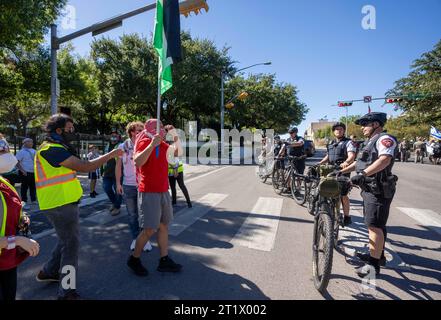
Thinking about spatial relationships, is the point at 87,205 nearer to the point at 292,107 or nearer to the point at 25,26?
the point at 25,26

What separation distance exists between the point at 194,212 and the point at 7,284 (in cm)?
460

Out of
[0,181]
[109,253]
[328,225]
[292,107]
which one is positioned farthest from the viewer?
[292,107]

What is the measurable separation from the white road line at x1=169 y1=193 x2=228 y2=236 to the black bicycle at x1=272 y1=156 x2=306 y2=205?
179 cm

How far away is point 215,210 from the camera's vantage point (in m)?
6.76

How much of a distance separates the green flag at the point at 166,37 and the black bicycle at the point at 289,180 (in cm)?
425

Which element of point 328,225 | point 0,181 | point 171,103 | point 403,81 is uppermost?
point 403,81

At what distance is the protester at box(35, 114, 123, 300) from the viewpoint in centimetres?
267

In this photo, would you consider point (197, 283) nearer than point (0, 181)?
No

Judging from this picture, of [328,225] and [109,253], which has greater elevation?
[328,225]

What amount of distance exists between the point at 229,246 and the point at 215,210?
7.68ft

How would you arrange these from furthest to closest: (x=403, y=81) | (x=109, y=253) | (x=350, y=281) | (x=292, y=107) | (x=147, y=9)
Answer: (x=292, y=107), (x=403, y=81), (x=147, y=9), (x=109, y=253), (x=350, y=281)

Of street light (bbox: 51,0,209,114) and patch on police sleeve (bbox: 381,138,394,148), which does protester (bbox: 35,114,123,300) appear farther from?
street light (bbox: 51,0,209,114)
